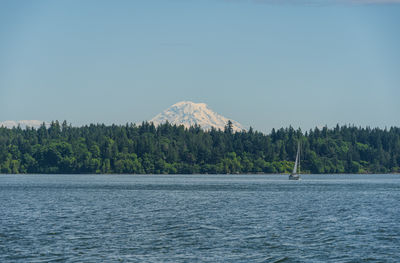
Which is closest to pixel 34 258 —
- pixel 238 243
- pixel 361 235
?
pixel 238 243

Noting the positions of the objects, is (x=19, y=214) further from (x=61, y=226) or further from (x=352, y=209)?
(x=352, y=209)

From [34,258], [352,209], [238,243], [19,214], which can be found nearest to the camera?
[34,258]

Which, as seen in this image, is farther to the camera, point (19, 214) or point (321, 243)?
point (19, 214)

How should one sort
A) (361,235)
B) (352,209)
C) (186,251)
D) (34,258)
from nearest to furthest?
(34,258)
(186,251)
(361,235)
(352,209)

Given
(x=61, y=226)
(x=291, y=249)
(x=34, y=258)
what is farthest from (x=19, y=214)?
(x=291, y=249)

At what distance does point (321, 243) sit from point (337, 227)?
11979mm

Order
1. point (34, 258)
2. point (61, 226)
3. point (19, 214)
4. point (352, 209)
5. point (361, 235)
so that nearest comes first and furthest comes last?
point (34, 258) → point (361, 235) → point (61, 226) → point (19, 214) → point (352, 209)

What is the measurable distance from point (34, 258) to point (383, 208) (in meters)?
57.5

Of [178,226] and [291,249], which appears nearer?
[291,249]

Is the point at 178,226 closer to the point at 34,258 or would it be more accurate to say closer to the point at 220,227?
the point at 220,227

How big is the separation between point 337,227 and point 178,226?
53.1 ft

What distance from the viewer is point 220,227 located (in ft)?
208

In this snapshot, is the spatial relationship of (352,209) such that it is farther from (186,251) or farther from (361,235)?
(186,251)

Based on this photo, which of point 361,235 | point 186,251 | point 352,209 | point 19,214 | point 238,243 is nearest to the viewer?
point 186,251
